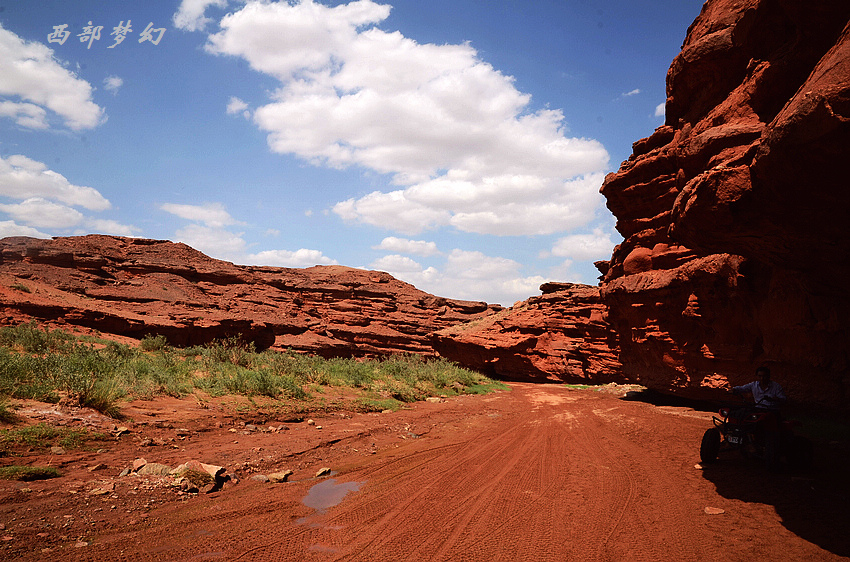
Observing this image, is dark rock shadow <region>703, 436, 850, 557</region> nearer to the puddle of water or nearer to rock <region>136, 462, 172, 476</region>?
the puddle of water

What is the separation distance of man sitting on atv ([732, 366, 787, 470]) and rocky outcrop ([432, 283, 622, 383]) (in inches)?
736

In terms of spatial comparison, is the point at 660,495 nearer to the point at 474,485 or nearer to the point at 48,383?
the point at 474,485

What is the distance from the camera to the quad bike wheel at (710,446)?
21.7ft

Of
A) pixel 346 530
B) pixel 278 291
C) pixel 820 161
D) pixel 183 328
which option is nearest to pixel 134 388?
pixel 346 530

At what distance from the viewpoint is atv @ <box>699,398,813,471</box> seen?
607 cm

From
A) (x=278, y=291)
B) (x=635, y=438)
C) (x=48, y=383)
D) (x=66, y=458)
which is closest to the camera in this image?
(x=66, y=458)

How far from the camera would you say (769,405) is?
20.7ft

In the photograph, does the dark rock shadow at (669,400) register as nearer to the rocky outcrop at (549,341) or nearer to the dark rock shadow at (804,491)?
the rocky outcrop at (549,341)

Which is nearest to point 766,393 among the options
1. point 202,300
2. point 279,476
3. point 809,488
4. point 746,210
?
point 809,488

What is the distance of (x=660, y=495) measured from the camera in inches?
209

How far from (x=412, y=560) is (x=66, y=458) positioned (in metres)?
5.17

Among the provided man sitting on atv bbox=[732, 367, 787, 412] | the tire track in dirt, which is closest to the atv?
man sitting on atv bbox=[732, 367, 787, 412]

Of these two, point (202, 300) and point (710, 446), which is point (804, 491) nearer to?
point (710, 446)

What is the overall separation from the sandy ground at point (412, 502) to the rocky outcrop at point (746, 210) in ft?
9.83
